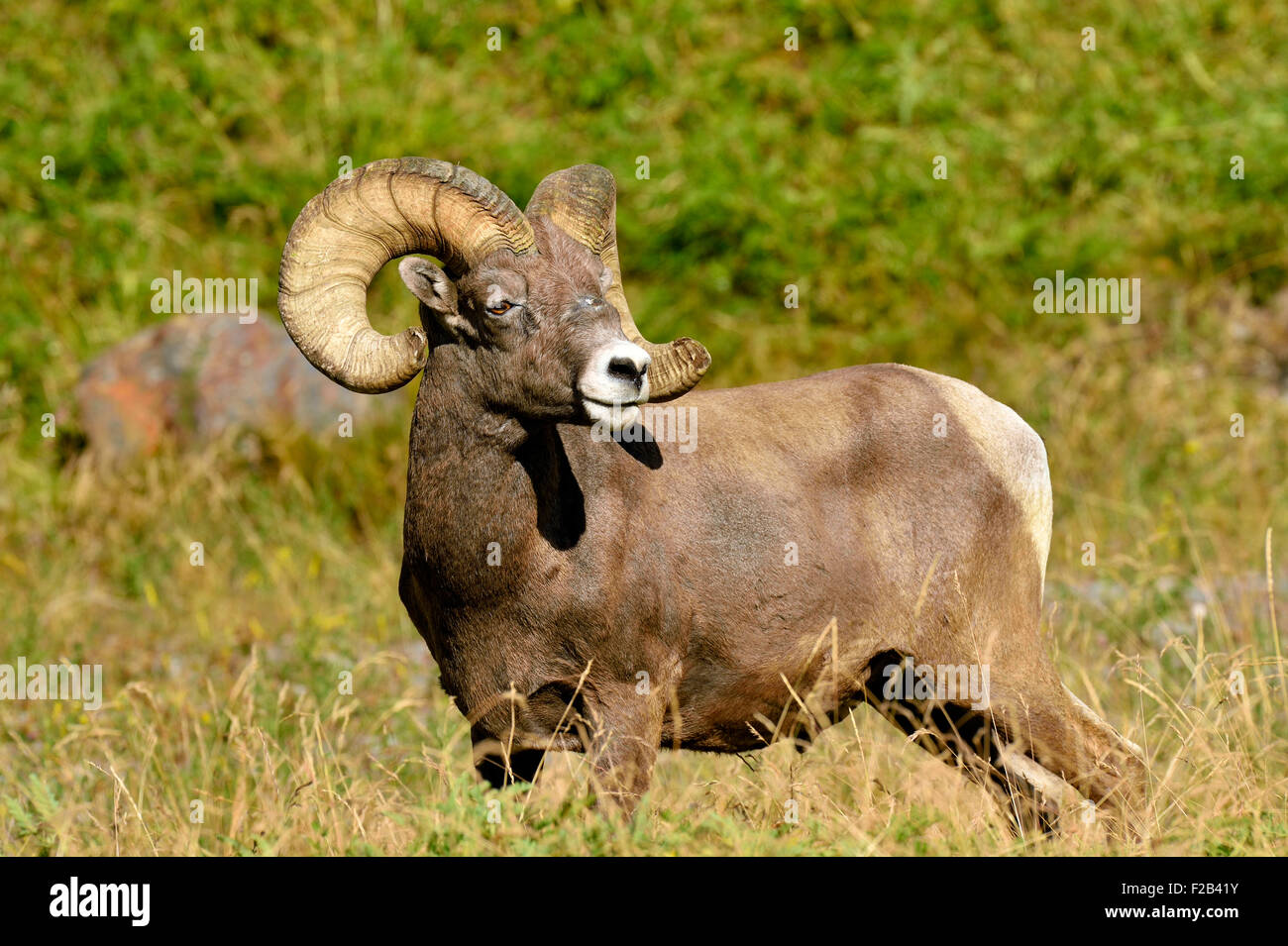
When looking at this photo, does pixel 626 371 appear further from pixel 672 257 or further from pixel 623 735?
pixel 672 257

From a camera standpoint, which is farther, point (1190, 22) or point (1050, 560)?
point (1190, 22)

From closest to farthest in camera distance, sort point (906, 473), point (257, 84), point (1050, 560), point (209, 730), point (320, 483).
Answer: point (906, 473) < point (209, 730) < point (1050, 560) < point (320, 483) < point (257, 84)

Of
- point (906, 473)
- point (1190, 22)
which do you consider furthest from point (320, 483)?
point (1190, 22)

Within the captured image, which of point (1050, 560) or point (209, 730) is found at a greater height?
point (1050, 560)

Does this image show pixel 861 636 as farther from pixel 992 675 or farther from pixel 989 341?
pixel 989 341

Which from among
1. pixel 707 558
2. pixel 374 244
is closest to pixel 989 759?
pixel 707 558

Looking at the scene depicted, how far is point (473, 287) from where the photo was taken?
474 centimetres

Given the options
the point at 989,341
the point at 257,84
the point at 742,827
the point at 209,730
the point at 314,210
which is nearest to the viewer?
the point at 742,827

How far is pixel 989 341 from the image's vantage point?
1155cm

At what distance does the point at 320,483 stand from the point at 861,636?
5884 millimetres
